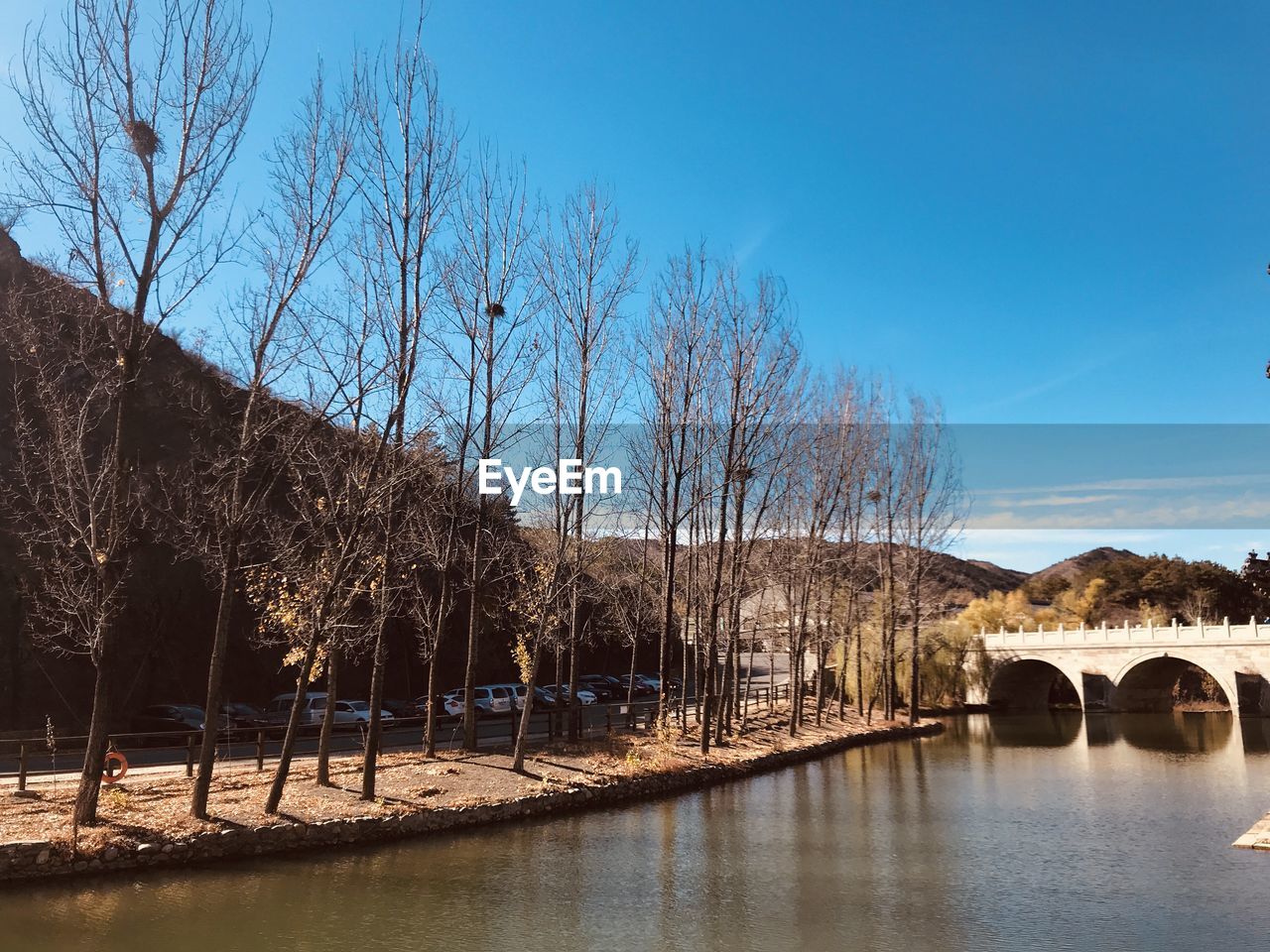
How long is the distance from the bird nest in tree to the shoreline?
10330 millimetres

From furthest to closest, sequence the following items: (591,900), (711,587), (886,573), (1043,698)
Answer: (1043,698)
(886,573)
(711,587)
(591,900)

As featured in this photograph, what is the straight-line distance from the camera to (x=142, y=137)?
13.4 metres

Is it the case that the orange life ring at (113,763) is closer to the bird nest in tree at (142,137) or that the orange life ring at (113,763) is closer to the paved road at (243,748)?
the paved road at (243,748)

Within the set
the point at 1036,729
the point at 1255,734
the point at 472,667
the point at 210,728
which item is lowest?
the point at 1036,729

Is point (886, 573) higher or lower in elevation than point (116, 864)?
higher

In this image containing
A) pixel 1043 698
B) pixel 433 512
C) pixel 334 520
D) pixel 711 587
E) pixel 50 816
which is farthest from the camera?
pixel 1043 698

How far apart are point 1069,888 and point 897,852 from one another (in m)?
3.05

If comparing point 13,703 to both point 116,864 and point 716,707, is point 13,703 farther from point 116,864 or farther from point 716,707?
point 716,707

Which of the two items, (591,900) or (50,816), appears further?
(50,816)

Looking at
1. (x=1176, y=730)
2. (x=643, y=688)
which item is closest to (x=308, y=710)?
(x=643, y=688)

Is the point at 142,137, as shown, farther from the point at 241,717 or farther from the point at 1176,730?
the point at 1176,730

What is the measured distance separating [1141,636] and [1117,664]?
282 cm

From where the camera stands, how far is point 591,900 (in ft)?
40.1

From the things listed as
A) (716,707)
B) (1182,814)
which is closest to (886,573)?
(716,707)
